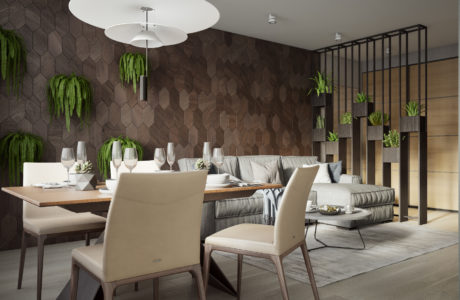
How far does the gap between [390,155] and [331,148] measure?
3.25ft

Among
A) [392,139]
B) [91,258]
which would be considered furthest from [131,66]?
[392,139]

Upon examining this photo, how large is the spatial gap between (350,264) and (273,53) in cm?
368

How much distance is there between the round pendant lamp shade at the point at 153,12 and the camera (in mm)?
2105

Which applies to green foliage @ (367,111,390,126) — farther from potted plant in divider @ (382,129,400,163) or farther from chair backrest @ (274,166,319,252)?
chair backrest @ (274,166,319,252)

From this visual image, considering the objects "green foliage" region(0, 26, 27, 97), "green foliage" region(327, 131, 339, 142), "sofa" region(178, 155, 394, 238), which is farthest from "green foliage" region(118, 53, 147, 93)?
"green foliage" region(327, 131, 339, 142)

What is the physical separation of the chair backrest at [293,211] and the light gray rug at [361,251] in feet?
2.39

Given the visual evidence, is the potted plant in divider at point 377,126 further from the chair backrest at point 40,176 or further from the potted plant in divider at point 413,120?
the chair backrest at point 40,176

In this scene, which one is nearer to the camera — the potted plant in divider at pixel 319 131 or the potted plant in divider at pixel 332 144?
the potted plant in divider at pixel 332 144

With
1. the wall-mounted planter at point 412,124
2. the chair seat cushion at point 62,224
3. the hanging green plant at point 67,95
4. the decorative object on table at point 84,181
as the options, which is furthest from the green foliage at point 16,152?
the wall-mounted planter at point 412,124

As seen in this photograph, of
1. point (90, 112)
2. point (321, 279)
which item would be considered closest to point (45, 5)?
point (90, 112)

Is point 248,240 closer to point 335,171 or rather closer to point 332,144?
point 335,171

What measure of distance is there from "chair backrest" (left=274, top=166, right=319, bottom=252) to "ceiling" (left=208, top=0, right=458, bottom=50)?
283cm

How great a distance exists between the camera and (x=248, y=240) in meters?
2.02

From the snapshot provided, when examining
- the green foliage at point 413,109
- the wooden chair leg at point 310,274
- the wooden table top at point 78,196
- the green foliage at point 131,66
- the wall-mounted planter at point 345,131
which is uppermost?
the green foliage at point 131,66
